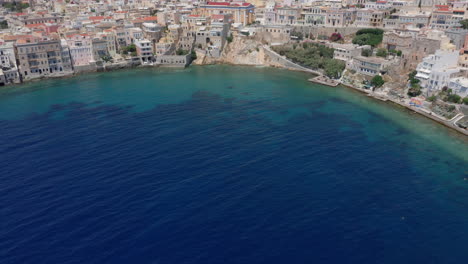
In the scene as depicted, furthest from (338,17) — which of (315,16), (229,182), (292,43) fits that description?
(229,182)

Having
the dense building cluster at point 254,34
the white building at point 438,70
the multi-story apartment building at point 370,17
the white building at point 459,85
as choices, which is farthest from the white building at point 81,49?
the white building at point 459,85

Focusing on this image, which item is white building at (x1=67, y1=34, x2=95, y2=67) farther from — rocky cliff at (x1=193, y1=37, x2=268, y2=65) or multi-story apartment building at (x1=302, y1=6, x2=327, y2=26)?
multi-story apartment building at (x1=302, y1=6, x2=327, y2=26)

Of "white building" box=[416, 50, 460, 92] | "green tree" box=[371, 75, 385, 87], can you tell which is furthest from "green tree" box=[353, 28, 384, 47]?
"white building" box=[416, 50, 460, 92]

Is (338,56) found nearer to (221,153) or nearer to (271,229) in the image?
(221,153)

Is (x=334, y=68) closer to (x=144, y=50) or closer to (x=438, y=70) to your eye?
(x=438, y=70)

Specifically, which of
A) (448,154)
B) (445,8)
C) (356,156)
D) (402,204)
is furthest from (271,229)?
(445,8)

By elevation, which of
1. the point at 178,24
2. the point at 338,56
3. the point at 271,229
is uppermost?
the point at 178,24

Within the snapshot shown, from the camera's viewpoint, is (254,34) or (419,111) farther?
(254,34)
